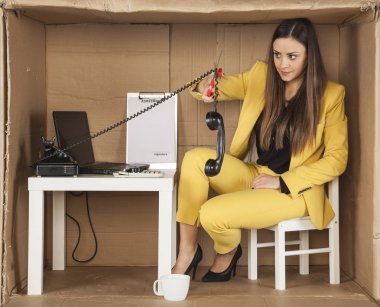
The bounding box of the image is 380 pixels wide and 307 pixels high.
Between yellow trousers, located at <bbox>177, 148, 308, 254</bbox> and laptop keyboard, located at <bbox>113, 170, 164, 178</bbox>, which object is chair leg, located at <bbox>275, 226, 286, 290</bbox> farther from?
laptop keyboard, located at <bbox>113, 170, 164, 178</bbox>

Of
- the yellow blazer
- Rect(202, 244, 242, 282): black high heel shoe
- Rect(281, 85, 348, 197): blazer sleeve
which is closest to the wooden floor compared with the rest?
Rect(202, 244, 242, 282): black high heel shoe

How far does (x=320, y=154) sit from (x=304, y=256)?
451 millimetres

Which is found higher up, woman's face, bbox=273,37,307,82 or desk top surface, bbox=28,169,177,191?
woman's face, bbox=273,37,307,82

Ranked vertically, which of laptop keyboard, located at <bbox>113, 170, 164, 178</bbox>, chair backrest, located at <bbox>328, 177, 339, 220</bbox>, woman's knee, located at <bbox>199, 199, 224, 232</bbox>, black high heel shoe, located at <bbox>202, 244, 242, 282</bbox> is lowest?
black high heel shoe, located at <bbox>202, 244, 242, 282</bbox>

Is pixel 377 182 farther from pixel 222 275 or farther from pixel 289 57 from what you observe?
pixel 222 275

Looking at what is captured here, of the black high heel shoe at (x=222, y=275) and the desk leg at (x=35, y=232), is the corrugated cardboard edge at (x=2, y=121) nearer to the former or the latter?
the desk leg at (x=35, y=232)

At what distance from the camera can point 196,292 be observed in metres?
2.55

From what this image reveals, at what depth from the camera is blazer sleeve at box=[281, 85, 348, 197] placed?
2.60 m

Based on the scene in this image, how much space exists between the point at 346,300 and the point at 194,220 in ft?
2.05

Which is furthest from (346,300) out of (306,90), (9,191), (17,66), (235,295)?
(17,66)

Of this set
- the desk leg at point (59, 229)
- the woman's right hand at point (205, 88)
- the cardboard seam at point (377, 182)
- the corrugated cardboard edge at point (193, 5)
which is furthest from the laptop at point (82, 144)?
the cardboard seam at point (377, 182)

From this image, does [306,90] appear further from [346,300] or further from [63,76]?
[63,76]

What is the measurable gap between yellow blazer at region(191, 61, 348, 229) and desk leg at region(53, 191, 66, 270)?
795 millimetres

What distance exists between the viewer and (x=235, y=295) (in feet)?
8.24
